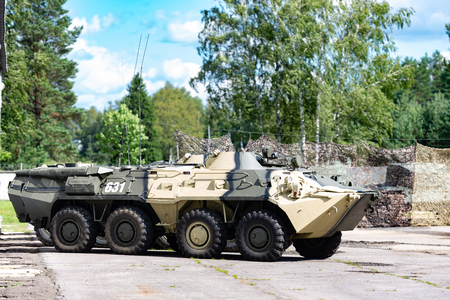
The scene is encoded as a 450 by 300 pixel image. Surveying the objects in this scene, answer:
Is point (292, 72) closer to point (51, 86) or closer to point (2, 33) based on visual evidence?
point (2, 33)

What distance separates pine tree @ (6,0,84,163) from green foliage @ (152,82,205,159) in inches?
966

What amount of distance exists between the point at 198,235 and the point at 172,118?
72265 millimetres

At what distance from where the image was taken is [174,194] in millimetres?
12328

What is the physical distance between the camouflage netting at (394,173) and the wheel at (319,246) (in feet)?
22.8

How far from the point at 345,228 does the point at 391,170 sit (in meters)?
9.20

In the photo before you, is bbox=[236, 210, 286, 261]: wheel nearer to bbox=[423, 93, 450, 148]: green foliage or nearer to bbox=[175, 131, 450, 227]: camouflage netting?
bbox=[175, 131, 450, 227]: camouflage netting

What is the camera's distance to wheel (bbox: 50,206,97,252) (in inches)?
509

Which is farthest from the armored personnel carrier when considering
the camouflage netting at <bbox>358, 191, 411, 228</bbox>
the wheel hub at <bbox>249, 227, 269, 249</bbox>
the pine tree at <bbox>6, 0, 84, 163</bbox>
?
the pine tree at <bbox>6, 0, 84, 163</bbox>

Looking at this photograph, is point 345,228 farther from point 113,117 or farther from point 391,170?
point 113,117

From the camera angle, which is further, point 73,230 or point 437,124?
point 437,124

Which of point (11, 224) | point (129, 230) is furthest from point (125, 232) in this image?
point (11, 224)

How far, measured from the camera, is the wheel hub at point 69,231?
42.8 ft

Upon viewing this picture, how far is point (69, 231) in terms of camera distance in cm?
1306

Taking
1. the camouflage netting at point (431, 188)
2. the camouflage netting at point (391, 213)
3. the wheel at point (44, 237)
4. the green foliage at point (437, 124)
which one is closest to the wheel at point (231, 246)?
the wheel at point (44, 237)
